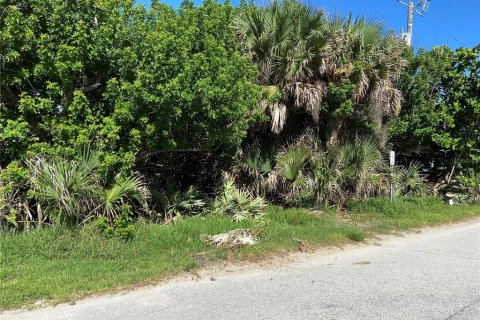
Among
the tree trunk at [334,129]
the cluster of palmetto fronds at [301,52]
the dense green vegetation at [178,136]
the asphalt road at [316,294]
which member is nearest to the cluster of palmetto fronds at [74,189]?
the dense green vegetation at [178,136]

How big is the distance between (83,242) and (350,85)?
7709 mm

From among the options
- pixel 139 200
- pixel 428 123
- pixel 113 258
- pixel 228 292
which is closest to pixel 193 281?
pixel 228 292

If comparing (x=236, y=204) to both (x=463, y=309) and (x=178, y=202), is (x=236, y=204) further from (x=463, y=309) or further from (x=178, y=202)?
(x=463, y=309)

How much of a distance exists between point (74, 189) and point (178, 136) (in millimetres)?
2637

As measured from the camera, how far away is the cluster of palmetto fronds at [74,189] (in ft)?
24.1

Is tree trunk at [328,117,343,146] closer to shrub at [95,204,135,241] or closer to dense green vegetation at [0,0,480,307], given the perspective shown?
dense green vegetation at [0,0,480,307]

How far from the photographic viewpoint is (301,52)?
438 inches

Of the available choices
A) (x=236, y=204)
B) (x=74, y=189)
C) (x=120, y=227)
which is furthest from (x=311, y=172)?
(x=74, y=189)

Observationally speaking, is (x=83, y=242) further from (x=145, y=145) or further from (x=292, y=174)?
(x=292, y=174)

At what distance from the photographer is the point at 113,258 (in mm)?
6816

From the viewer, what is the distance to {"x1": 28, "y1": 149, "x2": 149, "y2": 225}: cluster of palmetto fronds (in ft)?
24.1

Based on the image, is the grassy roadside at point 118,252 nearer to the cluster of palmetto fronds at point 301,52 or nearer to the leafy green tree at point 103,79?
the leafy green tree at point 103,79

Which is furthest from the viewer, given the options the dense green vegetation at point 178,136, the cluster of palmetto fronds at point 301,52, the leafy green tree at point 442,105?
the leafy green tree at point 442,105

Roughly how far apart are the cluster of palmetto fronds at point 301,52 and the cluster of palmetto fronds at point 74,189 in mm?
4616
